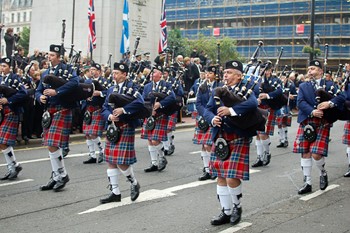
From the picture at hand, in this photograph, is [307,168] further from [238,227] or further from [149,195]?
[149,195]

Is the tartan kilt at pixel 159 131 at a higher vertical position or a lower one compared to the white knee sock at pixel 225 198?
higher

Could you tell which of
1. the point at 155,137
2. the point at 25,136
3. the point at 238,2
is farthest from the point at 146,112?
the point at 238,2

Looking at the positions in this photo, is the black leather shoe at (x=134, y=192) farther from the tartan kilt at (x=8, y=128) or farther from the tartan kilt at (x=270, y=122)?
the tartan kilt at (x=270, y=122)

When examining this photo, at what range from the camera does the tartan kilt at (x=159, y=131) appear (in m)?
9.81

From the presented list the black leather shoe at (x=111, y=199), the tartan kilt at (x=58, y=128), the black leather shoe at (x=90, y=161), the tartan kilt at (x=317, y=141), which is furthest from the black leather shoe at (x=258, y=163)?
the tartan kilt at (x=58, y=128)

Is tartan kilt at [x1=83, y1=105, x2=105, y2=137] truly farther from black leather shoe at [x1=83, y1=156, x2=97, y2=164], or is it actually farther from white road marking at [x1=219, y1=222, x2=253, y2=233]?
white road marking at [x1=219, y1=222, x2=253, y2=233]

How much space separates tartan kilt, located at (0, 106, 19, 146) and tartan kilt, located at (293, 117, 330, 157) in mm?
4678

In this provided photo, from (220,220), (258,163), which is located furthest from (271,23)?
(220,220)

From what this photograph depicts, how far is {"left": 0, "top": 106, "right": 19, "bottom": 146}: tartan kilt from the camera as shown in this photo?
27.8ft

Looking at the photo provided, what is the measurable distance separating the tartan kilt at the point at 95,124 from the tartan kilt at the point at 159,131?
119 centimetres

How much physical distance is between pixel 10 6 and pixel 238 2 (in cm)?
5362

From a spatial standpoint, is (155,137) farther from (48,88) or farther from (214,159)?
(214,159)

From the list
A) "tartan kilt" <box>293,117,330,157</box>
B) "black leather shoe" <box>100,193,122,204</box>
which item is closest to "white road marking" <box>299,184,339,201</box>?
"tartan kilt" <box>293,117,330,157</box>

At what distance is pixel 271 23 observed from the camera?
5088 cm
